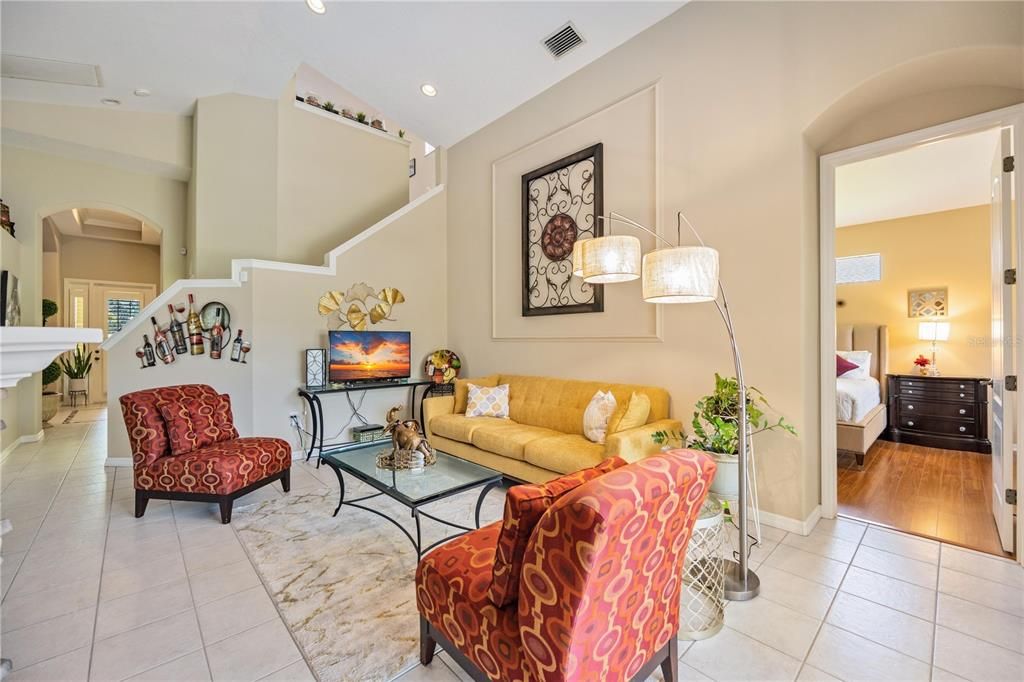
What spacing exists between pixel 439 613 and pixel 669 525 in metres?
0.87

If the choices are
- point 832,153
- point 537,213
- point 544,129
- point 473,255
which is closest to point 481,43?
point 544,129

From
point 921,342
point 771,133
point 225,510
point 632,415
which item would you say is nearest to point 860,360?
point 921,342

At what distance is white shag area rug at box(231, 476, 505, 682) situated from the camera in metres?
1.79

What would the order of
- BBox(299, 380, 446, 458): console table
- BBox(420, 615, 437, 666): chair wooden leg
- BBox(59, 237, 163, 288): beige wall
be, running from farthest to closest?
1. BBox(59, 237, 163, 288): beige wall
2. BBox(299, 380, 446, 458): console table
3. BBox(420, 615, 437, 666): chair wooden leg

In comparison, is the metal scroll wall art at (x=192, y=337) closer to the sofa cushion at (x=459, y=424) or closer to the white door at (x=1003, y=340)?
the sofa cushion at (x=459, y=424)

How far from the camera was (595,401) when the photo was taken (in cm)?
352

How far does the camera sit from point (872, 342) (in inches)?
233

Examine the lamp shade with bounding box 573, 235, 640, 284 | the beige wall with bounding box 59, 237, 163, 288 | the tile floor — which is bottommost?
the tile floor

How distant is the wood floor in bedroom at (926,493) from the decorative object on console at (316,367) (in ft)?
16.1

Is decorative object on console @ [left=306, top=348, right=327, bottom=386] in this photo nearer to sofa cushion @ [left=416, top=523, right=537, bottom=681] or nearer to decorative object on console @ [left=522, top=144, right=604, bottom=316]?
decorative object on console @ [left=522, top=144, right=604, bottom=316]

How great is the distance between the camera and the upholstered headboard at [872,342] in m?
5.79

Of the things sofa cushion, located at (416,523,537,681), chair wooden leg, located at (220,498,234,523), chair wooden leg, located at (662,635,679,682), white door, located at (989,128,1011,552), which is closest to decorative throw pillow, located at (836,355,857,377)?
white door, located at (989,128,1011,552)

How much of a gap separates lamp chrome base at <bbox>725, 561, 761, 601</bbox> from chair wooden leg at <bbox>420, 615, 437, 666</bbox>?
1.44 meters

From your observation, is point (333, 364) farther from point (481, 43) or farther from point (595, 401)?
point (481, 43)
